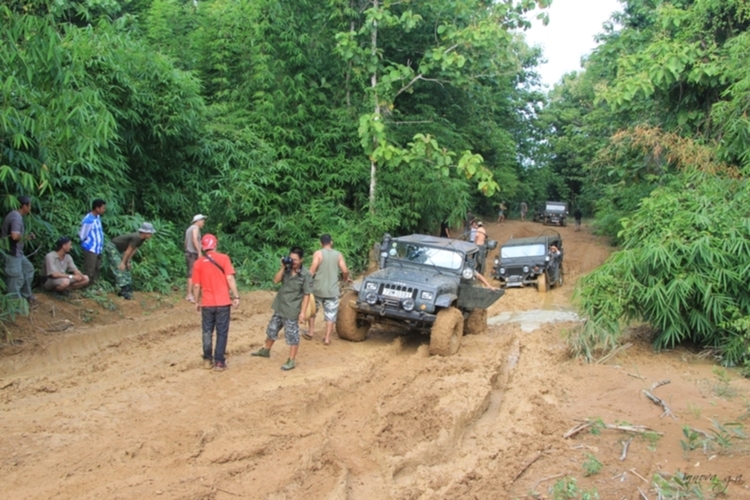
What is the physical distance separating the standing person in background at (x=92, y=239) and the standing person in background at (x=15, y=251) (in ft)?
4.29

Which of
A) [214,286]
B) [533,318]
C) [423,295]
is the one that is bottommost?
[533,318]

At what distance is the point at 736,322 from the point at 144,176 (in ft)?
37.8

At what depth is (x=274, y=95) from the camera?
723 inches

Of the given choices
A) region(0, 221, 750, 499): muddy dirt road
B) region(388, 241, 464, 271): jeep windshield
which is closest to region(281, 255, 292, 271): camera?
region(0, 221, 750, 499): muddy dirt road

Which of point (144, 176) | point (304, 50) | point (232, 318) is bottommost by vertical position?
point (232, 318)

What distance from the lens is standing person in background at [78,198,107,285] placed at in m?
11.0

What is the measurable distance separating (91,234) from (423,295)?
5421 millimetres

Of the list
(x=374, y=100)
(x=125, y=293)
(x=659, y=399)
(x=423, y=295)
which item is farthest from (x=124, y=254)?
(x=659, y=399)

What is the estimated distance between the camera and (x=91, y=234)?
1100 cm

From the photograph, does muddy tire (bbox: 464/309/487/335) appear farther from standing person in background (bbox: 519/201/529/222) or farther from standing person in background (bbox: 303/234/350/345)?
standing person in background (bbox: 519/201/529/222)

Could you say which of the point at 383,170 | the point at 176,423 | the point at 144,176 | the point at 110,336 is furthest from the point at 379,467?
the point at 383,170

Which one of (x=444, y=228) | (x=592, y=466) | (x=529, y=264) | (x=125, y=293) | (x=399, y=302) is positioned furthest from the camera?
(x=444, y=228)

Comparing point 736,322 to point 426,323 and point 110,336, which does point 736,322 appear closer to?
point 426,323

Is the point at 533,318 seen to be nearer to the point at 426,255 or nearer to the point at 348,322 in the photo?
the point at 426,255
